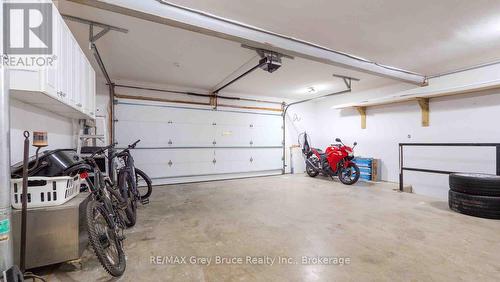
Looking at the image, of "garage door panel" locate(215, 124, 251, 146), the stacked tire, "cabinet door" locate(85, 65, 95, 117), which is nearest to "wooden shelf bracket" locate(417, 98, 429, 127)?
the stacked tire

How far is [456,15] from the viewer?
2354 mm

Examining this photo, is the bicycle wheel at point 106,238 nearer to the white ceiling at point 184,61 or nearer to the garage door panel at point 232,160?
the white ceiling at point 184,61

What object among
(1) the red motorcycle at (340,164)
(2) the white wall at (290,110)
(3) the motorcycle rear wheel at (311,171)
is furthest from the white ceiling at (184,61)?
(3) the motorcycle rear wheel at (311,171)

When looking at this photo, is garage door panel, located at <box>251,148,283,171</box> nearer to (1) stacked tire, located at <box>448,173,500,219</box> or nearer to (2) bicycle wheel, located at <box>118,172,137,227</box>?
(2) bicycle wheel, located at <box>118,172,137,227</box>

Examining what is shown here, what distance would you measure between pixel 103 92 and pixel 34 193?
12.1 feet

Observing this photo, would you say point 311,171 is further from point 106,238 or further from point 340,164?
point 106,238

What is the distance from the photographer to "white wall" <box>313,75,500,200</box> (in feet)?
12.7

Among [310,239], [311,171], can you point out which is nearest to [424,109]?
[311,171]

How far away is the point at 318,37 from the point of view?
9.30 feet

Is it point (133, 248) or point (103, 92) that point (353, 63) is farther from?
point (103, 92)

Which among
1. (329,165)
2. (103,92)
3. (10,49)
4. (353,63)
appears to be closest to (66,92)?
(10,49)

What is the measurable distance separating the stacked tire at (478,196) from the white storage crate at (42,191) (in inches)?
182

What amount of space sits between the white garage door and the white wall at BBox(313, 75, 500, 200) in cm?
245

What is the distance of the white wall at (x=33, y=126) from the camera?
1909 mm
